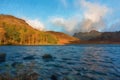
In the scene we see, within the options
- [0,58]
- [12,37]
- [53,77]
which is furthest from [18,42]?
[53,77]

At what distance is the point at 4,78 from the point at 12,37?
182 metres

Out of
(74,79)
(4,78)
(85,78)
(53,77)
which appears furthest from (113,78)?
(4,78)

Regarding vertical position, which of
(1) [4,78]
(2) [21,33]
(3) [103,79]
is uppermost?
(2) [21,33]

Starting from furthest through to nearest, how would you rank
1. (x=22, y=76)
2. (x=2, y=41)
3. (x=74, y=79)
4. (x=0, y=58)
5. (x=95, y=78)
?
(x=2, y=41) < (x=0, y=58) < (x=95, y=78) < (x=74, y=79) < (x=22, y=76)

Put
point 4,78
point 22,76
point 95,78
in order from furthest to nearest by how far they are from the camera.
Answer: point 95,78 → point 22,76 → point 4,78

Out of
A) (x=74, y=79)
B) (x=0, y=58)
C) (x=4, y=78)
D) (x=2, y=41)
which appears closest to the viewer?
(x=4, y=78)

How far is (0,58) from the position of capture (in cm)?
4125

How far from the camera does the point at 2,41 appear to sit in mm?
190375

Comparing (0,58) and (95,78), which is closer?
(95,78)

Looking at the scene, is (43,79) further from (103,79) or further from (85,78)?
(103,79)

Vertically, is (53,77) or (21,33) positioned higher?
(21,33)

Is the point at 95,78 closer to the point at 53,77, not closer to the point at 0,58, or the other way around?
the point at 53,77

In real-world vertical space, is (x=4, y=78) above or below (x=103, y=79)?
above

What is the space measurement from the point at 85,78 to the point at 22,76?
915 cm
